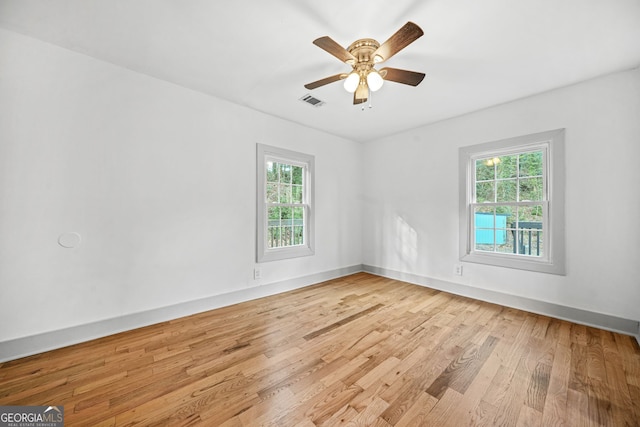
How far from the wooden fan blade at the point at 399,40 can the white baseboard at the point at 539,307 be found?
313cm

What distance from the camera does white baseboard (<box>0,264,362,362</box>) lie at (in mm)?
1945

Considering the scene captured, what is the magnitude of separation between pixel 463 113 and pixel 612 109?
4.58ft

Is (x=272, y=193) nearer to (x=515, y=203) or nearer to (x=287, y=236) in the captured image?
(x=287, y=236)

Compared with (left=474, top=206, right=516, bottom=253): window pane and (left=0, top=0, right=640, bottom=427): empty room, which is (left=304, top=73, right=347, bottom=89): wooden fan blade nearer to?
(left=0, top=0, right=640, bottom=427): empty room

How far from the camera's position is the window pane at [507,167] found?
3139 millimetres

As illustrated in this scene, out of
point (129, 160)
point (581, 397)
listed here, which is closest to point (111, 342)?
point (129, 160)

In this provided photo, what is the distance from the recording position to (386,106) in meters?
3.23

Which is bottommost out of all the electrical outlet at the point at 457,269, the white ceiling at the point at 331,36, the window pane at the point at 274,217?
the electrical outlet at the point at 457,269

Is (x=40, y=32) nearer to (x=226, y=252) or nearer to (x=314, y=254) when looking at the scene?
(x=226, y=252)

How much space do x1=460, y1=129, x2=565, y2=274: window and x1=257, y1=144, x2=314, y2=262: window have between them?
7.60 ft

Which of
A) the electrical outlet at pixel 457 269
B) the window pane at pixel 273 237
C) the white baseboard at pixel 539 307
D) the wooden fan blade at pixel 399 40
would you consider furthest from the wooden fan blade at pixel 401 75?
the white baseboard at pixel 539 307

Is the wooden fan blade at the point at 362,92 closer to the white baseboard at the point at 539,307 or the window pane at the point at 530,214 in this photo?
the window pane at the point at 530,214

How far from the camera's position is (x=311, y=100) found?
122 inches

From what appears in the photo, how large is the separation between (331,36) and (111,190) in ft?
8.04
